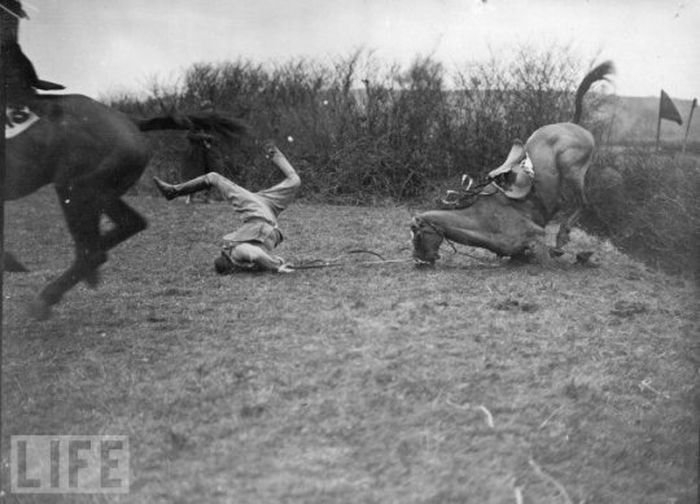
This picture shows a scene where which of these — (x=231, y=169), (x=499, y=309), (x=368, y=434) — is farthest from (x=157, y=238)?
(x=368, y=434)

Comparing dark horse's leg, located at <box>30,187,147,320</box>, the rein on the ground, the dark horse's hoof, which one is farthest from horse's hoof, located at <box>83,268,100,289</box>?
the rein on the ground

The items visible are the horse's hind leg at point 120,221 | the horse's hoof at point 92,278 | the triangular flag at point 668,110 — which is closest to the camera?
the horse's hoof at point 92,278

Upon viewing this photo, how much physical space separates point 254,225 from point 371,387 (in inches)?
136

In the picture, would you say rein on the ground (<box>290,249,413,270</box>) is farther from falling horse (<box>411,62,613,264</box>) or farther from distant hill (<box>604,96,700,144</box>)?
distant hill (<box>604,96,700,144</box>)

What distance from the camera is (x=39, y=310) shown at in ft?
14.6

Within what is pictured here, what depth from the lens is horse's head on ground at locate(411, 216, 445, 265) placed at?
20.7 feet

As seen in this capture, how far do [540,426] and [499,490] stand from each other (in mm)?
474

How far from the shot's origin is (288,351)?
3.58 m

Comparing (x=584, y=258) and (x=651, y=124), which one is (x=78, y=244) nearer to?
(x=584, y=258)

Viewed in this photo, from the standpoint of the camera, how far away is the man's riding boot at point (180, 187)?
5.57 m

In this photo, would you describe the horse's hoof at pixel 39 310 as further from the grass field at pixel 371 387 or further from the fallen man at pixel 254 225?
the fallen man at pixel 254 225

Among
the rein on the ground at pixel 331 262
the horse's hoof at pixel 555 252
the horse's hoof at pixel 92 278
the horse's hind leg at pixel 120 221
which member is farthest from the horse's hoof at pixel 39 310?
the horse's hoof at pixel 555 252

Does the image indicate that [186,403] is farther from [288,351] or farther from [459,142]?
[459,142]
